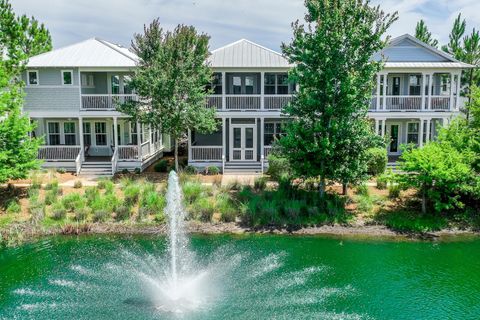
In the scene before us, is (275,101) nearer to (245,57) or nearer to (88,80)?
(245,57)

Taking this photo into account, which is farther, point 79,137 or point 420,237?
point 79,137

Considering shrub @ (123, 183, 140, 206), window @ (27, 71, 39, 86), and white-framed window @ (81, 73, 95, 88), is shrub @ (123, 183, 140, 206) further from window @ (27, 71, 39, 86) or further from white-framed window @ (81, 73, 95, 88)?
window @ (27, 71, 39, 86)

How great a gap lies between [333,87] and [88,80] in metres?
17.1

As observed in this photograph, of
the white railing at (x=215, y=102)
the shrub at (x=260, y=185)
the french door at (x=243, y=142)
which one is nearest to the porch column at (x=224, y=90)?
the white railing at (x=215, y=102)

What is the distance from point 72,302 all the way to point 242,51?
20.2 m

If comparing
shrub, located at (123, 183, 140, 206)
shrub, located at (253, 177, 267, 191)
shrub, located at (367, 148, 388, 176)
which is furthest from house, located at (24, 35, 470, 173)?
shrub, located at (123, 183, 140, 206)

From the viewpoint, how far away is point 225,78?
2847 cm

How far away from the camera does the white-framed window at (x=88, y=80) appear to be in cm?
2852

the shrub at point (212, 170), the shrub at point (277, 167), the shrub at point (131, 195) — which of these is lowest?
the shrub at point (131, 195)

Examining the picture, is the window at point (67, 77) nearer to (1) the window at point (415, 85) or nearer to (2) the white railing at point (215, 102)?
(2) the white railing at point (215, 102)

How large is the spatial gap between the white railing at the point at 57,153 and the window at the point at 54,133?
100 inches

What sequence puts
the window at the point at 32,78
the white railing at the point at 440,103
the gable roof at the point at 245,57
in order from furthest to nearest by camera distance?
the white railing at the point at 440,103
the window at the point at 32,78
the gable roof at the point at 245,57

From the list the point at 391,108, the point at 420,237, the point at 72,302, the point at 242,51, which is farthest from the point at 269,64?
the point at 72,302

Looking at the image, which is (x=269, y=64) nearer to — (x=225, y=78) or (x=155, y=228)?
(x=225, y=78)
